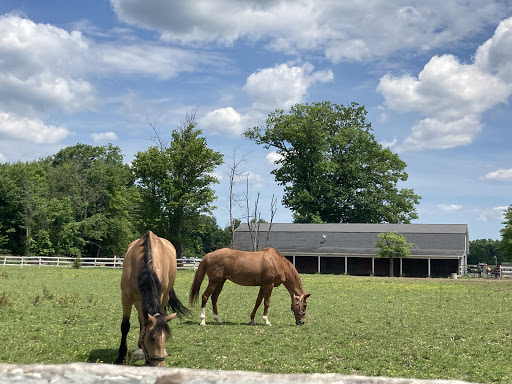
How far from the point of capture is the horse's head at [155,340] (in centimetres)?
599

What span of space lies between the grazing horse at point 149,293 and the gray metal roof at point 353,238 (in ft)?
156

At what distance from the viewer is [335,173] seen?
7100 centimetres

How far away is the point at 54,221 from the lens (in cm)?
6525

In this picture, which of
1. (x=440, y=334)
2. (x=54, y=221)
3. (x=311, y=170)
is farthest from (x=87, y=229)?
(x=440, y=334)

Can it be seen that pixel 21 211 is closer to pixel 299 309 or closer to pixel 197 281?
pixel 197 281

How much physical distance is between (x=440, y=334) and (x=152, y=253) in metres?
6.86

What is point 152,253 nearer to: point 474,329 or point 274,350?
point 274,350

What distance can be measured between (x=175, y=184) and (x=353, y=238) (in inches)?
842

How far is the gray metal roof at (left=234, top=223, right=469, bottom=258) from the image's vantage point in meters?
54.4

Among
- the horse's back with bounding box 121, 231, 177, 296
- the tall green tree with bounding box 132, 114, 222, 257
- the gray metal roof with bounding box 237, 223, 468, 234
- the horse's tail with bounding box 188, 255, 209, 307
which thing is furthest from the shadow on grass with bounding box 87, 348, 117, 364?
the gray metal roof with bounding box 237, 223, 468, 234

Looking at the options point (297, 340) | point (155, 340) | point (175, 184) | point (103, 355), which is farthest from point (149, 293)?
point (175, 184)

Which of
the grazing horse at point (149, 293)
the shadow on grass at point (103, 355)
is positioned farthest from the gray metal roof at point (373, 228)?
the shadow on grass at point (103, 355)

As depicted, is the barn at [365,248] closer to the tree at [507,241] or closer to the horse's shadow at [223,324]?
the tree at [507,241]

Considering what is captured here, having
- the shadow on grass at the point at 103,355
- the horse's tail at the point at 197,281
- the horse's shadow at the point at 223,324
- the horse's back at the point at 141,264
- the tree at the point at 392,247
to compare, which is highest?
the tree at the point at 392,247
